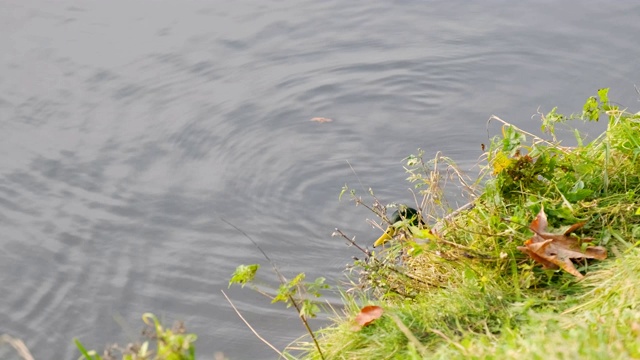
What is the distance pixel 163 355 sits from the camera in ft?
7.98

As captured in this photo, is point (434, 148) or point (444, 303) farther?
point (434, 148)

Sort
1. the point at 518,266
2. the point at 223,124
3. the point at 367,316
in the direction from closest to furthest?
the point at 367,316 < the point at 518,266 < the point at 223,124

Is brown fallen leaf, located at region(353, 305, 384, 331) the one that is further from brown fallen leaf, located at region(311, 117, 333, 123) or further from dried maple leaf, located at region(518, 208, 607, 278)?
brown fallen leaf, located at region(311, 117, 333, 123)

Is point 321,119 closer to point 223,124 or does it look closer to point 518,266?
point 223,124

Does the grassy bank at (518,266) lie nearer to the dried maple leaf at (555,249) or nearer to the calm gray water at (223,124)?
the dried maple leaf at (555,249)

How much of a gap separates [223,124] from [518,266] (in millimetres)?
3786

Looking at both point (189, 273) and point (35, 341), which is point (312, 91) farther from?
point (35, 341)

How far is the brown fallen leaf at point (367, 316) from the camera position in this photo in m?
3.75

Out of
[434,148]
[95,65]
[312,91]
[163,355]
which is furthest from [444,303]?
[95,65]

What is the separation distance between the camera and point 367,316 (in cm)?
376

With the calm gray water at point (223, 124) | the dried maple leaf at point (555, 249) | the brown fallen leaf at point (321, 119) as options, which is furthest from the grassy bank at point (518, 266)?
the brown fallen leaf at point (321, 119)

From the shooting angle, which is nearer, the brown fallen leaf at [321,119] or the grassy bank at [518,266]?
the grassy bank at [518,266]

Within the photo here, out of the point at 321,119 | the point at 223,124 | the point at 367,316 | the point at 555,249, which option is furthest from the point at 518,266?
the point at 223,124

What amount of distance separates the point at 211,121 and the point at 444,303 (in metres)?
3.89
